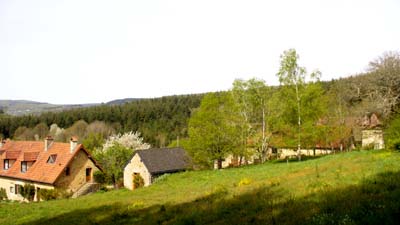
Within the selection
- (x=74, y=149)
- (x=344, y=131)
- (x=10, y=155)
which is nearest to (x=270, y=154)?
(x=344, y=131)

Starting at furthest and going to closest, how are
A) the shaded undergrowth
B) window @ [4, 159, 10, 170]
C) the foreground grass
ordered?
1. window @ [4, 159, 10, 170]
2. the foreground grass
3. the shaded undergrowth

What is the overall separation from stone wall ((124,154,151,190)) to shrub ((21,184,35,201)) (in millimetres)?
10812

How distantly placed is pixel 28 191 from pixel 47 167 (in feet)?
11.1

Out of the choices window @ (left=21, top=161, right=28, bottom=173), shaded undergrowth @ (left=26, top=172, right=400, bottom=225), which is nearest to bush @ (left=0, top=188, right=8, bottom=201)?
window @ (left=21, top=161, right=28, bottom=173)

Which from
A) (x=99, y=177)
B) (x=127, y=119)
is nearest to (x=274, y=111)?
(x=99, y=177)

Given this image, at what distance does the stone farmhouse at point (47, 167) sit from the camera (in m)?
43.2

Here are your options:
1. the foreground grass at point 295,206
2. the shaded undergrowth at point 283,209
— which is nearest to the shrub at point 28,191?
the foreground grass at point 295,206

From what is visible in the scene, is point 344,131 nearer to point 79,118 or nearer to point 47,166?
point 47,166

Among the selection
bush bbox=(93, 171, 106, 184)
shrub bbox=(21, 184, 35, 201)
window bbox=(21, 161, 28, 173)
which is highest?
window bbox=(21, 161, 28, 173)

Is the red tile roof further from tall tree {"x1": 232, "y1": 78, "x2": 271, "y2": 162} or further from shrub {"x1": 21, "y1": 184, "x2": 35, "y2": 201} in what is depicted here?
tall tree {"x1": 232, "y1": 78, "x2": 271, "y2": 162}

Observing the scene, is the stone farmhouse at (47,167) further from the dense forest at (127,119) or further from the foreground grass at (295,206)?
the dense forest at (127,119)

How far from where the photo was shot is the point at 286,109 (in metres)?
35.9

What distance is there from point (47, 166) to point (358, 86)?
38616 mm

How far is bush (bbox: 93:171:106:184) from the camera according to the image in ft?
156
